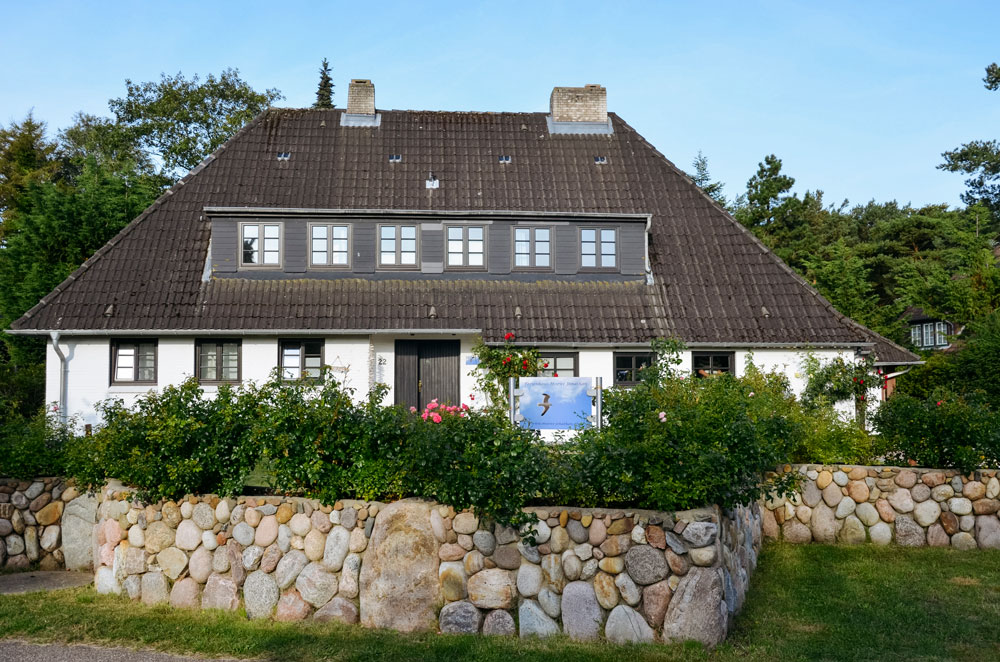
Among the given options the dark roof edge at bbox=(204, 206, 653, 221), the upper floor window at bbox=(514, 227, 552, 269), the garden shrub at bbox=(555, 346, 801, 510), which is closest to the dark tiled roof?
the dark roof edge at bbox=(204, 206, 653, 221)

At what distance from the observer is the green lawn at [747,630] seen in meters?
6.50

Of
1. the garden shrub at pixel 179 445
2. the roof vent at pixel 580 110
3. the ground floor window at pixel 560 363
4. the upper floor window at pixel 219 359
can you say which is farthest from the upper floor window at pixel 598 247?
the garden shrub at pixel 179 445

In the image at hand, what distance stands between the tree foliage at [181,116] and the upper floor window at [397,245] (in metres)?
19.3

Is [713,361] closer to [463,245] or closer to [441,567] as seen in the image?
[463,245]

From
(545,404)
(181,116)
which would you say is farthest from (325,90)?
(545,404)

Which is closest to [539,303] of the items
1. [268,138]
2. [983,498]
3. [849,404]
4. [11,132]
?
[849,404]

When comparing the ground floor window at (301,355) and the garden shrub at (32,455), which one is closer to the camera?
the garden shrub at (32,455)

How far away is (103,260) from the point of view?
17.9 metres

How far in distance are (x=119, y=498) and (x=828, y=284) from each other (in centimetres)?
2499

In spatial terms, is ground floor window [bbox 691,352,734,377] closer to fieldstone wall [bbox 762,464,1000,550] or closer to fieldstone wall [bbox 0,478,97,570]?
fieldstone wall [bbox 762,464,1000,550]

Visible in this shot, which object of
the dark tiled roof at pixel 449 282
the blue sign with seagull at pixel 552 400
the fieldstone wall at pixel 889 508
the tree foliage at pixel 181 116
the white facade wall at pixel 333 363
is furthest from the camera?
the tree foliage at pixel 181 116

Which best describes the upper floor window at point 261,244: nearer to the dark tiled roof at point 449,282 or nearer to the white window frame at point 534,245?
the dark tiled roof at point 449,282

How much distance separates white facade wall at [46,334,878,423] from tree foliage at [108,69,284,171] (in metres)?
19.9

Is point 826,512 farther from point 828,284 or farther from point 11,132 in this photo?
point 11,132
